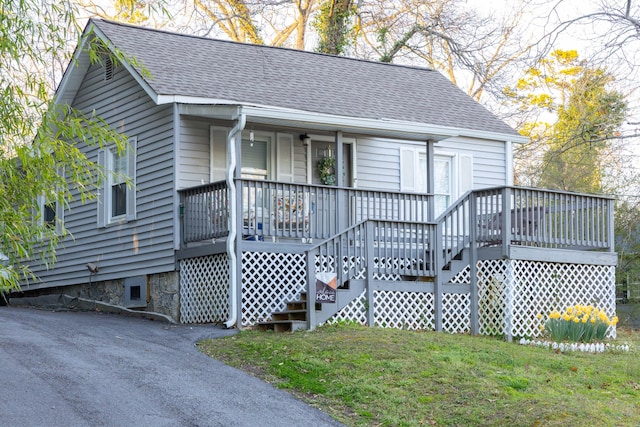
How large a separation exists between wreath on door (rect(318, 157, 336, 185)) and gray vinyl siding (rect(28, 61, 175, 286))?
123 inches

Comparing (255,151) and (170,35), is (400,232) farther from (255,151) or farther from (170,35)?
(170,35)

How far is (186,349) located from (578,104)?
7.51 m

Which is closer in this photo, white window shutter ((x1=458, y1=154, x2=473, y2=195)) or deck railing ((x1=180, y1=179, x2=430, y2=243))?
deck railing ((x1=180, y1=179, x2=430, y2=243))

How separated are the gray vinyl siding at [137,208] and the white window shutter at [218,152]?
78cm

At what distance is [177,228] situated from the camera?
634 inches

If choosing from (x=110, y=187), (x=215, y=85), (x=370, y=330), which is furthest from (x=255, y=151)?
(x=370, y=330)

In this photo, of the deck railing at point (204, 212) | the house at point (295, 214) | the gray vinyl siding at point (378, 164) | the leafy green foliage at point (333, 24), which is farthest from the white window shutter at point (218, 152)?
the leafy green foliage at point (333, 24)

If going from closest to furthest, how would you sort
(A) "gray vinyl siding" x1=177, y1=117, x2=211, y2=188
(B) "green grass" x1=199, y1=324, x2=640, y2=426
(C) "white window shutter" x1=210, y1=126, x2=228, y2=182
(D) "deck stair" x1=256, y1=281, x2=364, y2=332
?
(B) "green grass" x1=199, y1=324, x2=640, y2=426 < (D) "deck stair" x1=256, y1=281, x2=364, y2=332 < (A) "gray vinyl siding" x1=177, y1=117, x2=211, y2=188 < (C) "white window shutter" x1=210, y1=126, x2=228, y2=182

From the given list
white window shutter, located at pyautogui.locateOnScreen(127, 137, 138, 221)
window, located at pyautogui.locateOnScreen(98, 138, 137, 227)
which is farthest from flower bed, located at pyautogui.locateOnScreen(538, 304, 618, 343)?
window, located at pyautogui.locateOnScreen(98, 138, 137, 227)

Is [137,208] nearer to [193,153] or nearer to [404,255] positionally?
[193,153]

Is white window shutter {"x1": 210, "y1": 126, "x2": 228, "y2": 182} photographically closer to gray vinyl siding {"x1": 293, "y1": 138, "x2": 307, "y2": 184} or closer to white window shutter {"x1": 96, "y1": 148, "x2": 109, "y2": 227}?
gray vinyl siding {"x1": 293, "y1": 138, "x2": 307, "y2": 184}

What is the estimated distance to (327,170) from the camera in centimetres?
1816

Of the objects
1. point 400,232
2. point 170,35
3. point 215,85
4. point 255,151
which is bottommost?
point 400,232

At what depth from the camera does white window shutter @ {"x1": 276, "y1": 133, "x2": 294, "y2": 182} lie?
17.6 metres
